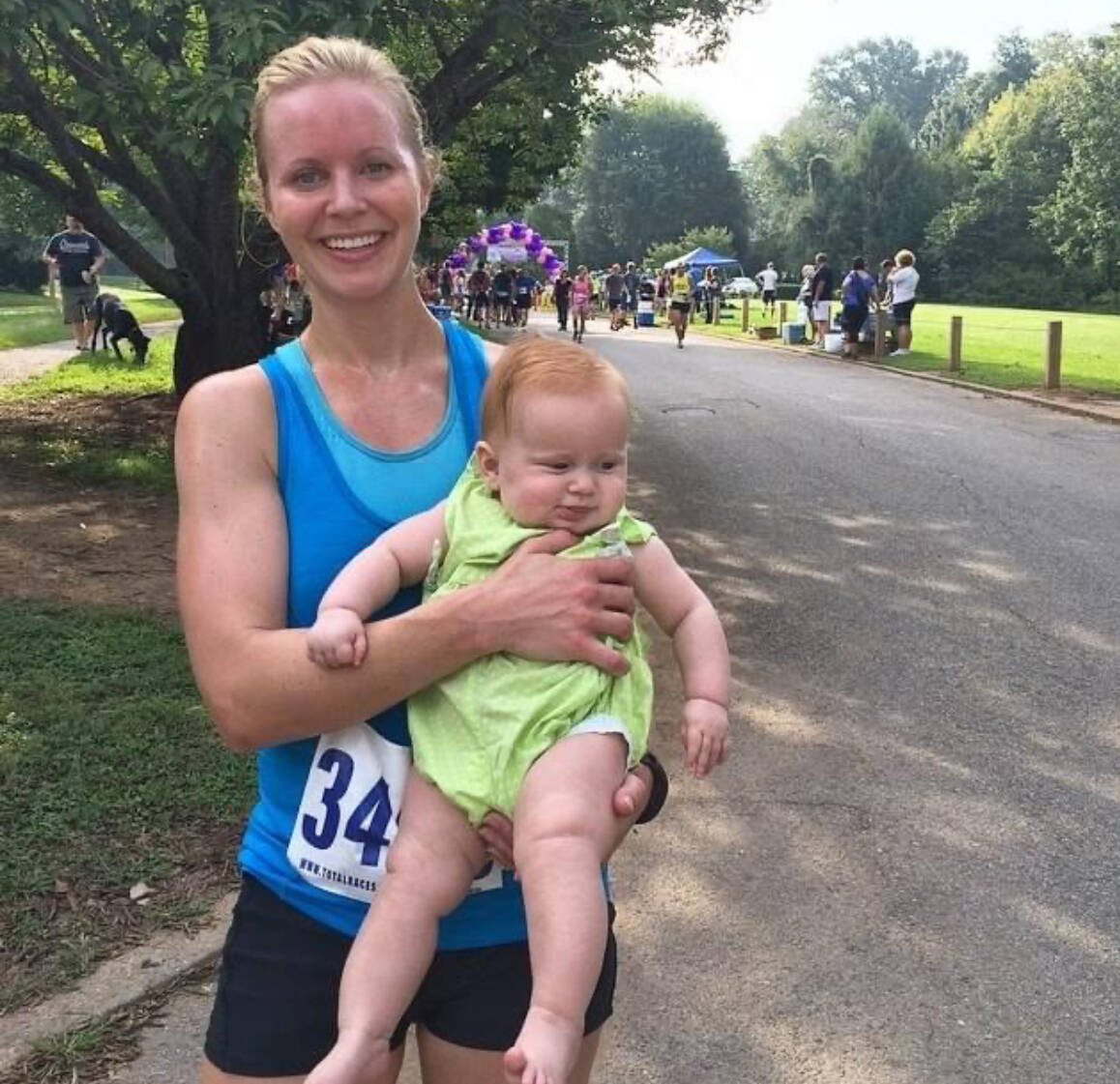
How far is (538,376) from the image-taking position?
1.72m

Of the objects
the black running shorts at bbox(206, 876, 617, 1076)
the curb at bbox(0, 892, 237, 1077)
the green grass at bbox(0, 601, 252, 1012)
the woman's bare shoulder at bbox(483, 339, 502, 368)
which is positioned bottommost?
the curb at bbox(0, 892, 237, 1077)

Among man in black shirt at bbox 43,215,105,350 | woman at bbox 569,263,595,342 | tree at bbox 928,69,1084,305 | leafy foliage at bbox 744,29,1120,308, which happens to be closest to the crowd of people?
woman at bbox 569,263,595,342

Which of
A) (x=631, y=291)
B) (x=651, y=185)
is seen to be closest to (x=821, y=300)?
(x=631, y=291)

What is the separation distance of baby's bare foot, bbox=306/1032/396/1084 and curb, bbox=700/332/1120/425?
14091 mm

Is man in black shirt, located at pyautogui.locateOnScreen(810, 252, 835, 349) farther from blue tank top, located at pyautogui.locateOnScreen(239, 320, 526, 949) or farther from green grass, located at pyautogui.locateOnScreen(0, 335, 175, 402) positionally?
blue tank top, located at pyautogui.locateOnScreen(239, 320, 526, 949)

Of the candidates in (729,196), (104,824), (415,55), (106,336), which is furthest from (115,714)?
(729,196)

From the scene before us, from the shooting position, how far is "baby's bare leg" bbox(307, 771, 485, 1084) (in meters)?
1.58

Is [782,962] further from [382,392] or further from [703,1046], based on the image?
[382,392]

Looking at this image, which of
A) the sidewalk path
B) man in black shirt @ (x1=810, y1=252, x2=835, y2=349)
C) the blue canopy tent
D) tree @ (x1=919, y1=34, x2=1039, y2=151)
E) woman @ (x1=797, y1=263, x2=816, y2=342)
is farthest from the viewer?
Answer: tree @ (x1=919, y1=34, x2=1039, y2=151)

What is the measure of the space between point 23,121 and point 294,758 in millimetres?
14559

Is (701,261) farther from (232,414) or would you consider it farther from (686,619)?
(232,414)

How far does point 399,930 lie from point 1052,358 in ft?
55.9

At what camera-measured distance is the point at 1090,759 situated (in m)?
4.94

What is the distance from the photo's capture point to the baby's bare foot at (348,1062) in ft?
5.13
